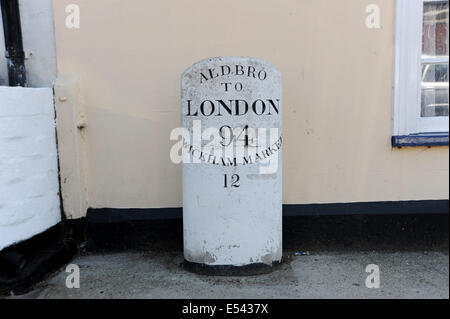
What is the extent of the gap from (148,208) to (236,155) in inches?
48.5

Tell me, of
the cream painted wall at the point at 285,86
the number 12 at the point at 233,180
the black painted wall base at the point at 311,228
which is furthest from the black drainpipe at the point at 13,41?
the number 12 at the point at 233,180

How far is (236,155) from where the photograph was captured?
3.48 meters

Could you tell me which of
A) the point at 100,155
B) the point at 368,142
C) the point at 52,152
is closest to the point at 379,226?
the point at 368,142

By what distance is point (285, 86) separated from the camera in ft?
13.3

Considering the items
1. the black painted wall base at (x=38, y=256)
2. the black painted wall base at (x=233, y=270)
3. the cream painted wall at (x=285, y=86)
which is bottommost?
the black painted wall base at (x=233, y=270)

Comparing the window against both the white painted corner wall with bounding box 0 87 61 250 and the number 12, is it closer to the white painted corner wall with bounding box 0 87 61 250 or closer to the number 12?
the number 12

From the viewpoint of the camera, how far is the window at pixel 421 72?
3.94 metres

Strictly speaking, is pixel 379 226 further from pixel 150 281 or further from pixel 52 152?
pixel 52 152

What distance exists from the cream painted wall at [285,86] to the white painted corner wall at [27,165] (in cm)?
36

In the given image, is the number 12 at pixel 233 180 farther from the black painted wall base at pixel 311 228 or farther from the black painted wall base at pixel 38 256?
the black painted wall base at pixel 38 256

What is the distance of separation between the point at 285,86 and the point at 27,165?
243 centimetres

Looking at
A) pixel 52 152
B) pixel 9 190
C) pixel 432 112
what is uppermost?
pixel 432 112

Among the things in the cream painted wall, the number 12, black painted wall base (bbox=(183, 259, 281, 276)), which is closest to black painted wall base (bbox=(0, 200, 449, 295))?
the cream painted wall

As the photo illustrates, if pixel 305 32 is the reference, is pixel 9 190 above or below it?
below
